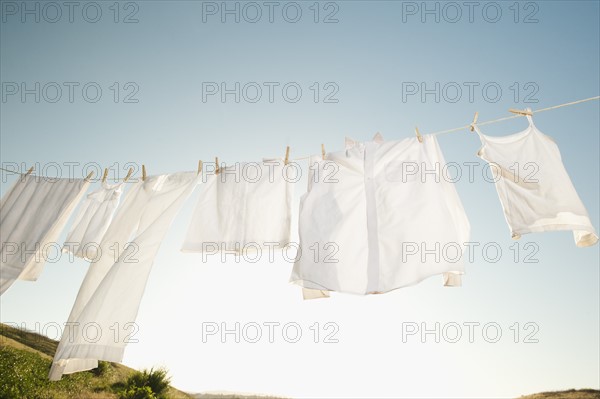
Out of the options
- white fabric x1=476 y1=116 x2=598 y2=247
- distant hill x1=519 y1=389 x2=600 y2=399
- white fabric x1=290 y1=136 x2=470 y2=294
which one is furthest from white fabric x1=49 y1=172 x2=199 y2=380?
distant hill x1=519 y1=389 x2=600 y2=399

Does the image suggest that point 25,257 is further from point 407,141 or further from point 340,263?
point 407,141

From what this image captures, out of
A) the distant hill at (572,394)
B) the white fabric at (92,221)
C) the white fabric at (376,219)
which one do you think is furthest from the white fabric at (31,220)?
the distant hill at (572,394)

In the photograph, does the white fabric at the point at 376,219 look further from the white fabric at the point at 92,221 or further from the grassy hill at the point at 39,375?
the grassy hill at the point at 39,375

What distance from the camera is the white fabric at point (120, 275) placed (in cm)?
357

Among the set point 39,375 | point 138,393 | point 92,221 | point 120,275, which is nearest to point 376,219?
point 120,275

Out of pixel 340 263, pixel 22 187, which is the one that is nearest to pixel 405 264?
pixel 340 263

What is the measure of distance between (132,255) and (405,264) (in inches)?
99.2

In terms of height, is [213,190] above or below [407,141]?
below

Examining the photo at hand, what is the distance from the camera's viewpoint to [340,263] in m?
3.55

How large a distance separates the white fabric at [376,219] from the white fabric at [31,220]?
2904 millimetres

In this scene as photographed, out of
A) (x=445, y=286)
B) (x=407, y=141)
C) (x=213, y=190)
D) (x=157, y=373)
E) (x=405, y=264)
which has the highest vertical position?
(x=407, y=141)

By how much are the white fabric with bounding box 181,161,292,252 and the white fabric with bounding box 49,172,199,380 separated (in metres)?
0.28

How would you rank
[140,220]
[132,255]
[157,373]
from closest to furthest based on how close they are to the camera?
[132,255] < [140,220] < [157,373]

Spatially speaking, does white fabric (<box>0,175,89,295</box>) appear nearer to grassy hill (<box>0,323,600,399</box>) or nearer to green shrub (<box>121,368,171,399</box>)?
grassy hill (<box>0,323,600,399</box>)
